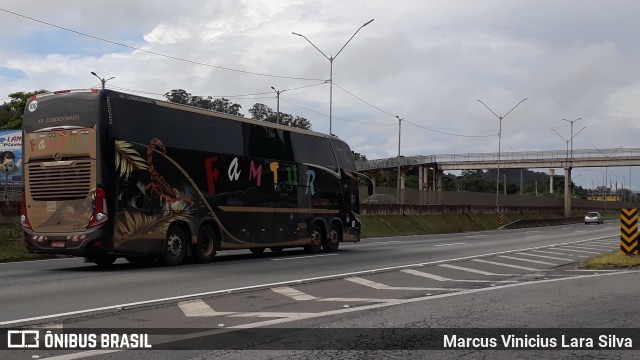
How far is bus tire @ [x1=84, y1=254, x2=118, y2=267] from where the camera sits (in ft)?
56.1

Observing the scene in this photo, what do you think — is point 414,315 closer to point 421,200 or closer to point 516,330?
point 516,330

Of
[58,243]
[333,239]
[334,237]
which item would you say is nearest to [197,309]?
[58,243]

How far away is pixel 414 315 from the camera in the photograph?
975 cm

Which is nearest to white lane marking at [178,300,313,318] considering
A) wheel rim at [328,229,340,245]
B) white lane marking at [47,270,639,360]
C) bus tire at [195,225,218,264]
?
white lane marking at [47,270,639,360]

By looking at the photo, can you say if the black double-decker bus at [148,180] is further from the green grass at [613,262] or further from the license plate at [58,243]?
the green grass at [613,262]

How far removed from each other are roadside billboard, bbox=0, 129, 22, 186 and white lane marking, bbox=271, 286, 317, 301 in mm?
34955

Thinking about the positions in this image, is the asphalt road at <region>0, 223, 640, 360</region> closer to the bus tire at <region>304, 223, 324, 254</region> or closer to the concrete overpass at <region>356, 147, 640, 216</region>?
the bus tire at <region>304, 223, 324, 254</region>

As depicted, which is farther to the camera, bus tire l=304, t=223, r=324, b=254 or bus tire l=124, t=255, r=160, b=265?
bus tire l=304, t=223, r=324, b=254

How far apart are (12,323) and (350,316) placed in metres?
4.50

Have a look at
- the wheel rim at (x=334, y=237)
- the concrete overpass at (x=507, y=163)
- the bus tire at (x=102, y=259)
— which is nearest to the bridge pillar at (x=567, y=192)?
the concrete overpass at (x=507, y=163)

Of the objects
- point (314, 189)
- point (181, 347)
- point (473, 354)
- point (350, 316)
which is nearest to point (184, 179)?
point (314, 189)

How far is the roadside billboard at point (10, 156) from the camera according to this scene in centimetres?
4306

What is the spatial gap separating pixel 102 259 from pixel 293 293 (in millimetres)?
7321

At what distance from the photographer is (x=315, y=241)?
909 inches
